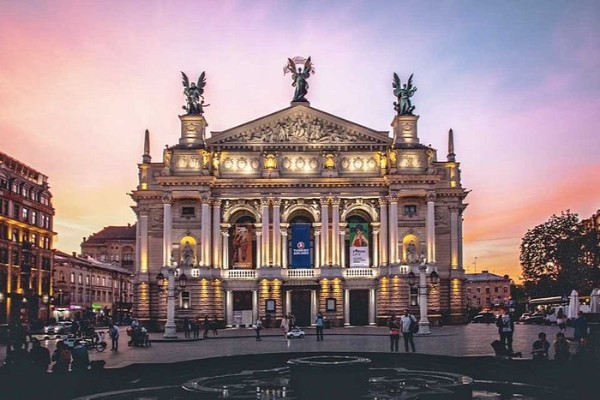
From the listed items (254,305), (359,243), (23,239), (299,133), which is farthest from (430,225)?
(23,239)

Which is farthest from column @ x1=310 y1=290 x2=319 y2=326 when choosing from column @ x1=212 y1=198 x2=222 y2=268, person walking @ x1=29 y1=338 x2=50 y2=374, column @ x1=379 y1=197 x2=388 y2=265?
person walking @ x1=29 y1=338 x2=50 y2=374

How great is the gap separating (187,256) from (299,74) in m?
22.3

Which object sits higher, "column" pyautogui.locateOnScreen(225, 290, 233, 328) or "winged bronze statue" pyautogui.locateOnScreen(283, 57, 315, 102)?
"winged bronze statue" pyautogui.locateOnScreen(283, 57, 315, 102)

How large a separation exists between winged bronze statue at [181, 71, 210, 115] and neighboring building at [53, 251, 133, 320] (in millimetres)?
37109

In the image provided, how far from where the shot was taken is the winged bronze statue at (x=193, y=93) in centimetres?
7719

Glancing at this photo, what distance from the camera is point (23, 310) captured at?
3536 inches

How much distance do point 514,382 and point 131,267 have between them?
5273 inches

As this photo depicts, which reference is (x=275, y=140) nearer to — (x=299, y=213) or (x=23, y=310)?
(x=299, y=213)

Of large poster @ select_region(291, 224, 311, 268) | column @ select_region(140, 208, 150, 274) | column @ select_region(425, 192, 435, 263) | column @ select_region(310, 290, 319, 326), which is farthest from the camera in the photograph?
column @ select_region(140, 208, 150, 274)

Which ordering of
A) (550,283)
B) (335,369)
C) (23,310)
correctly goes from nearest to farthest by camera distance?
(335,369), (550,283), (23,310)

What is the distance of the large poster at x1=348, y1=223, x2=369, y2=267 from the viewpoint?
73.9m

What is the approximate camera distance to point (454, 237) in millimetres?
78062

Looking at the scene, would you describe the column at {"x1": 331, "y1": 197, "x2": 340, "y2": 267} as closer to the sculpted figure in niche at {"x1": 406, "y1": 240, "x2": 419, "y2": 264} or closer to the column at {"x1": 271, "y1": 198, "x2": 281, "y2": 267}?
the column at {"x1": 271, "y1": 198, "x2": 281, "y2": 267}

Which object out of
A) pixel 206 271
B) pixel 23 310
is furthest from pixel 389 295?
pixel 23 310
